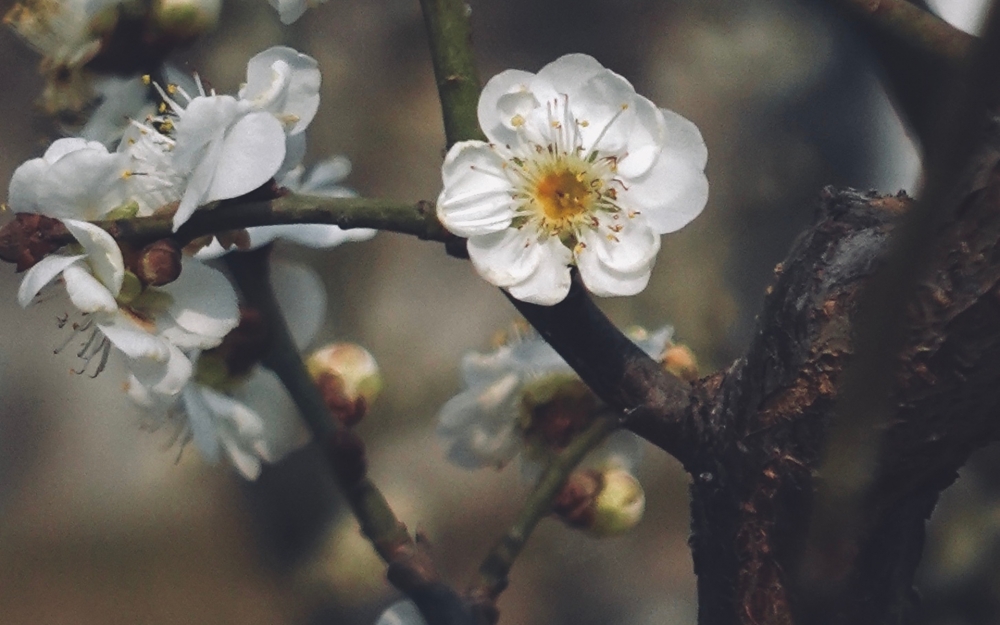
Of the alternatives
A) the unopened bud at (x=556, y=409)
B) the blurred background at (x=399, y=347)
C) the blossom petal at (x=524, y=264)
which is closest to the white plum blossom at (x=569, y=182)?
the blossom petal at (x=524, y=264)

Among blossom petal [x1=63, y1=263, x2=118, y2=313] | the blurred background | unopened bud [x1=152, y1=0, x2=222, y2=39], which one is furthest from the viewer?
the blurred background

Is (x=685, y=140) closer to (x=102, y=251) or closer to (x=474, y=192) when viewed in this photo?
(x=474, y=192)

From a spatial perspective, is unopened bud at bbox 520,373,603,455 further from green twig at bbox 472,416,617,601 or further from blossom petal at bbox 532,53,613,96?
blossom petal at bbox 532,53,613,96

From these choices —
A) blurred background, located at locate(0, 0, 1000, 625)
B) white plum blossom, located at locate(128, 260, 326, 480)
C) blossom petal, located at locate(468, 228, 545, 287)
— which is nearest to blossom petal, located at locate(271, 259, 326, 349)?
white plum blossom, located at locate(128, 260, 326, 480)

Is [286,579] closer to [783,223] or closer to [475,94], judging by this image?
[783,223]

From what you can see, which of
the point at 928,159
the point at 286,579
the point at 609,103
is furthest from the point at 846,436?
the point at 286,579
